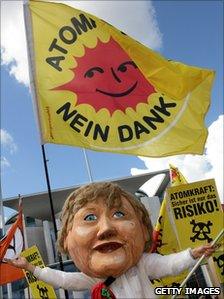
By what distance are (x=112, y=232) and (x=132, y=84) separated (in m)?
2.65

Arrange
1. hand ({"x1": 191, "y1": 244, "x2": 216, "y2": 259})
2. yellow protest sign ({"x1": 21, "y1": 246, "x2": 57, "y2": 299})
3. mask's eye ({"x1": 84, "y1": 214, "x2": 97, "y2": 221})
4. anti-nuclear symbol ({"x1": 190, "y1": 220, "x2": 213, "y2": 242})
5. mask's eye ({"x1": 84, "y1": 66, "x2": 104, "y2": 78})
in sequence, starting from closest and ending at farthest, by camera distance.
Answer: hand ({"x1": 191, "y1": 244, "x2": 216, "y2": 259}) → mask's eye ({"x1": 84, "y1": 214, "x2": 97, "y2": 221}) → mask's eye ({"x1": 84, "y1": 66, "x2": 104, "y2": 78}) → anti-nuclear symbol ({"x1": 190, "y1": 220, "x2": 213, "y2": 242}) → yellow protest sign ({"x1": 21, "y1": 246, "x2": 57, "y2": 299})

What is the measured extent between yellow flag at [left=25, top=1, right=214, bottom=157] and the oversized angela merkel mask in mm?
1190

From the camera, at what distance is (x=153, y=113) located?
589cm

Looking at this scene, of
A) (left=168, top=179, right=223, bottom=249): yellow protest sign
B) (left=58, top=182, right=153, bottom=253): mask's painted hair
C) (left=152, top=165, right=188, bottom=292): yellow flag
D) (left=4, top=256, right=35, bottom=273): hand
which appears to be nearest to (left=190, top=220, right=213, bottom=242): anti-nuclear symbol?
(left=168, top=179, right=223, bottom=249): yellow protest sign

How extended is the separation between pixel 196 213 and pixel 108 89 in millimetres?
2347

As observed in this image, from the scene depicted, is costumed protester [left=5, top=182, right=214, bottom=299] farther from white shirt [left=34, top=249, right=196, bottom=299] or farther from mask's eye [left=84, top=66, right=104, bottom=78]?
mask's eye [left=84, top=66, right=104, bottom=78]

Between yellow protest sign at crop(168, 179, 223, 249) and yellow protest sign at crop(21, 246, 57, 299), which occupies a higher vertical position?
yellow protest sign at crop(168, 179, 223, 249)

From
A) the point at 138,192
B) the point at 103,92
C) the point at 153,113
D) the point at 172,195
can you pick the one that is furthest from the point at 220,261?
the point at 138,192

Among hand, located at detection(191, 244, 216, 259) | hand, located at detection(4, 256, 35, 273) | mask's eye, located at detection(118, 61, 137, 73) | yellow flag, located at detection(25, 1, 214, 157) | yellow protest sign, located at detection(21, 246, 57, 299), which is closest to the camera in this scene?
hand, located at detection(191, 244, 216, 259)

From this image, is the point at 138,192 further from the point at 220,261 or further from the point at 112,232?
the point at 112,232

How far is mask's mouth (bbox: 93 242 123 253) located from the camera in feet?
13.8

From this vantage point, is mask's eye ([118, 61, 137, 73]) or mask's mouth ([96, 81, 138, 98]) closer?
mask's mouth ([96, 81, 138, 98])

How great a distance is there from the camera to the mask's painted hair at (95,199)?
451 centimetres

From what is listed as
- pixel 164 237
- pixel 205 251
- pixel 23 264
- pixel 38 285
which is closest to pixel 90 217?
pixel 23 264
